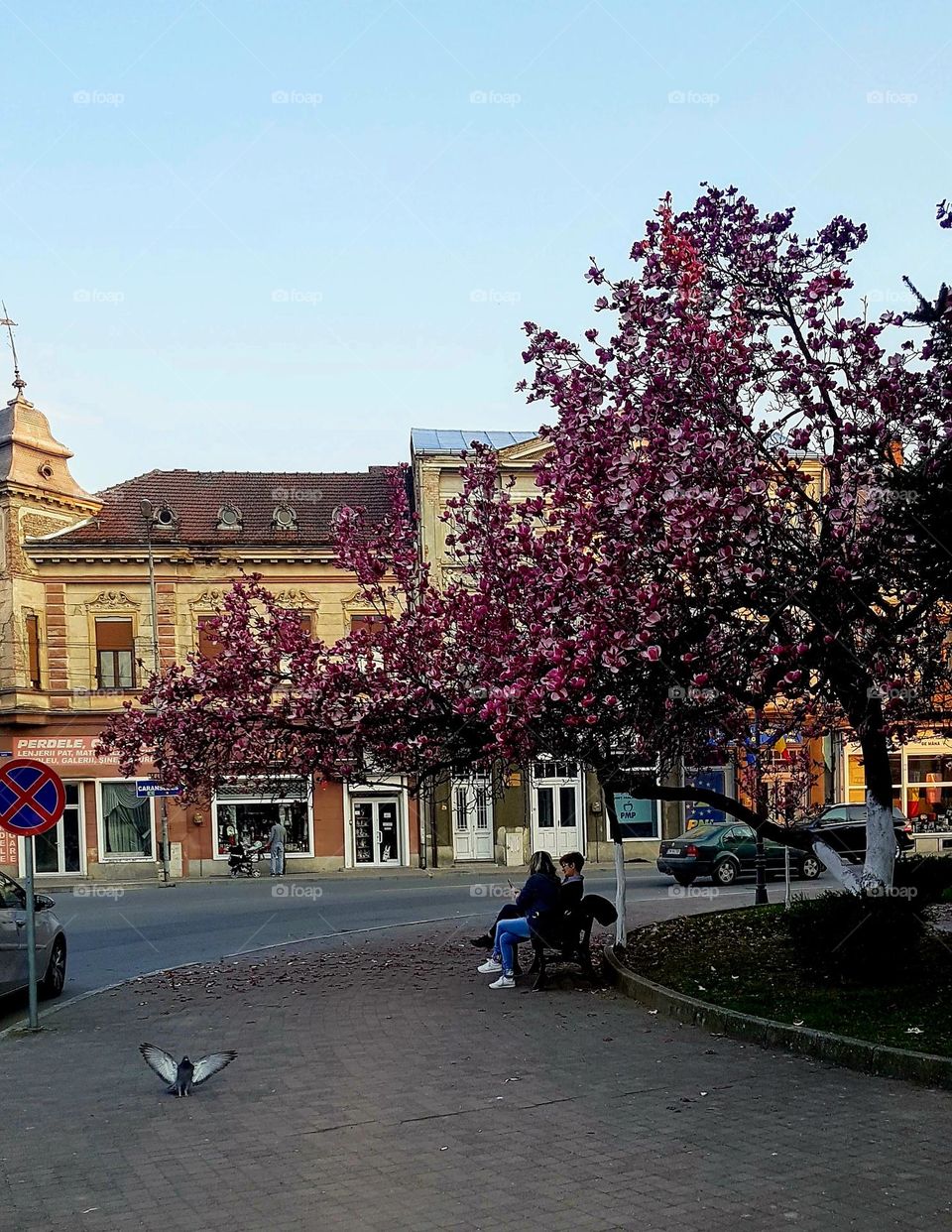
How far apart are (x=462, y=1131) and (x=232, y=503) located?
3388 cm

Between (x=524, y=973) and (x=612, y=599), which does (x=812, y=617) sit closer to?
(x=612, y=599)

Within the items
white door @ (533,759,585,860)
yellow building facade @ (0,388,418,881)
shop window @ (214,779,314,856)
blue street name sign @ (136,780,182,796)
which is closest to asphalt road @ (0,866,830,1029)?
blue street name sign @ (136,780,182,796)

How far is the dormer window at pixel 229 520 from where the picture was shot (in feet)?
127

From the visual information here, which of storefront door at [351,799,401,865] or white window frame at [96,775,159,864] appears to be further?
storefront door at [351,799,401,865]

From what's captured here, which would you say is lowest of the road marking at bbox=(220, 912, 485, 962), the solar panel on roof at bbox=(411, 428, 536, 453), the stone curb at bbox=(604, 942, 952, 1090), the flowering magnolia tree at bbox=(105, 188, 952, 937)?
the road marking at bbox=(220, 912, 485, 962)

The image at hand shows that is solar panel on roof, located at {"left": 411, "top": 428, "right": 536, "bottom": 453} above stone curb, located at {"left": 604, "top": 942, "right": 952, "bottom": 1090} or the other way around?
above

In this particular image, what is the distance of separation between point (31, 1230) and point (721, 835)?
950 inches

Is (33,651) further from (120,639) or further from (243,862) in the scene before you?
(243,862)

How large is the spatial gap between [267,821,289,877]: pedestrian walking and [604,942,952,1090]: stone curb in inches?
953

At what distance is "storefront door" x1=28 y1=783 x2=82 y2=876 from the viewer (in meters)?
37.0

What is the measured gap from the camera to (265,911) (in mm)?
24828

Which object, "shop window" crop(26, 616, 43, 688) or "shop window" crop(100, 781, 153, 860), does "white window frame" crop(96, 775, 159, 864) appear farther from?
"shop window" crop(26, 616, 43, 688)

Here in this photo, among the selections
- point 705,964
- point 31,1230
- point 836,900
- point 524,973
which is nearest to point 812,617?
point 836,900

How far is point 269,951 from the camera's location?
59.4 ft
